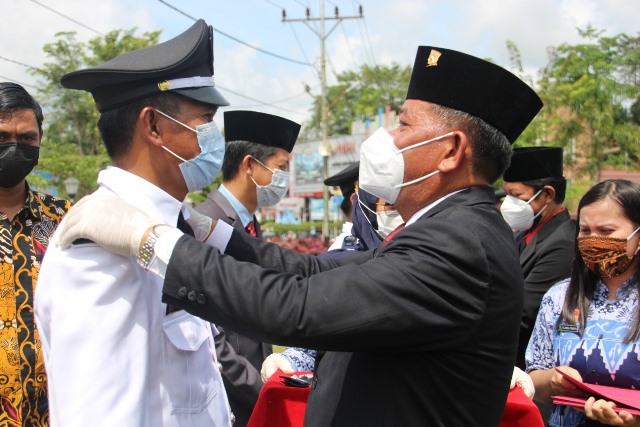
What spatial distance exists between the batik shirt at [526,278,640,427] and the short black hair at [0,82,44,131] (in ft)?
8.46

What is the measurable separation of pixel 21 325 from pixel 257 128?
1.98m

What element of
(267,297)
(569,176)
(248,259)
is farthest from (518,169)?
(569,176)

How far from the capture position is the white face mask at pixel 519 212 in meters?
4.76

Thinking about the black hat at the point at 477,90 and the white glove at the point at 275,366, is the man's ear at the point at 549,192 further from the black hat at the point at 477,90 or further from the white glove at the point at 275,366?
the black hat at the point at 477,90

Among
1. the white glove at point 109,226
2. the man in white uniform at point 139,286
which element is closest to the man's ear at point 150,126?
the man in white uniform at point 139,286

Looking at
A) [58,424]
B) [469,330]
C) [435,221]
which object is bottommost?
[58,424]

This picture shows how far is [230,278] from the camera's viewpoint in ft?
5.33

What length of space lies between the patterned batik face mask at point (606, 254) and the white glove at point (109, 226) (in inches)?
86.3

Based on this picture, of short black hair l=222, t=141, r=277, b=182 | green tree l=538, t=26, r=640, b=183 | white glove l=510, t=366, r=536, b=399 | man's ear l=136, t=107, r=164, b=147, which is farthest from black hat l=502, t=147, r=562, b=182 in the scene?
green tree l=538, t=26, r=640, b=183

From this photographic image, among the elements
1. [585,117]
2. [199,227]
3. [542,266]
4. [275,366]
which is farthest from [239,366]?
[585,117]

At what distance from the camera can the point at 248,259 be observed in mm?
2355

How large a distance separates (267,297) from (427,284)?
15.2 inches

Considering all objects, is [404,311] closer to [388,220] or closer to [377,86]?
[388,220]

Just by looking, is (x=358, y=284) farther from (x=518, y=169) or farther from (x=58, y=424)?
(x=518, y=169)
